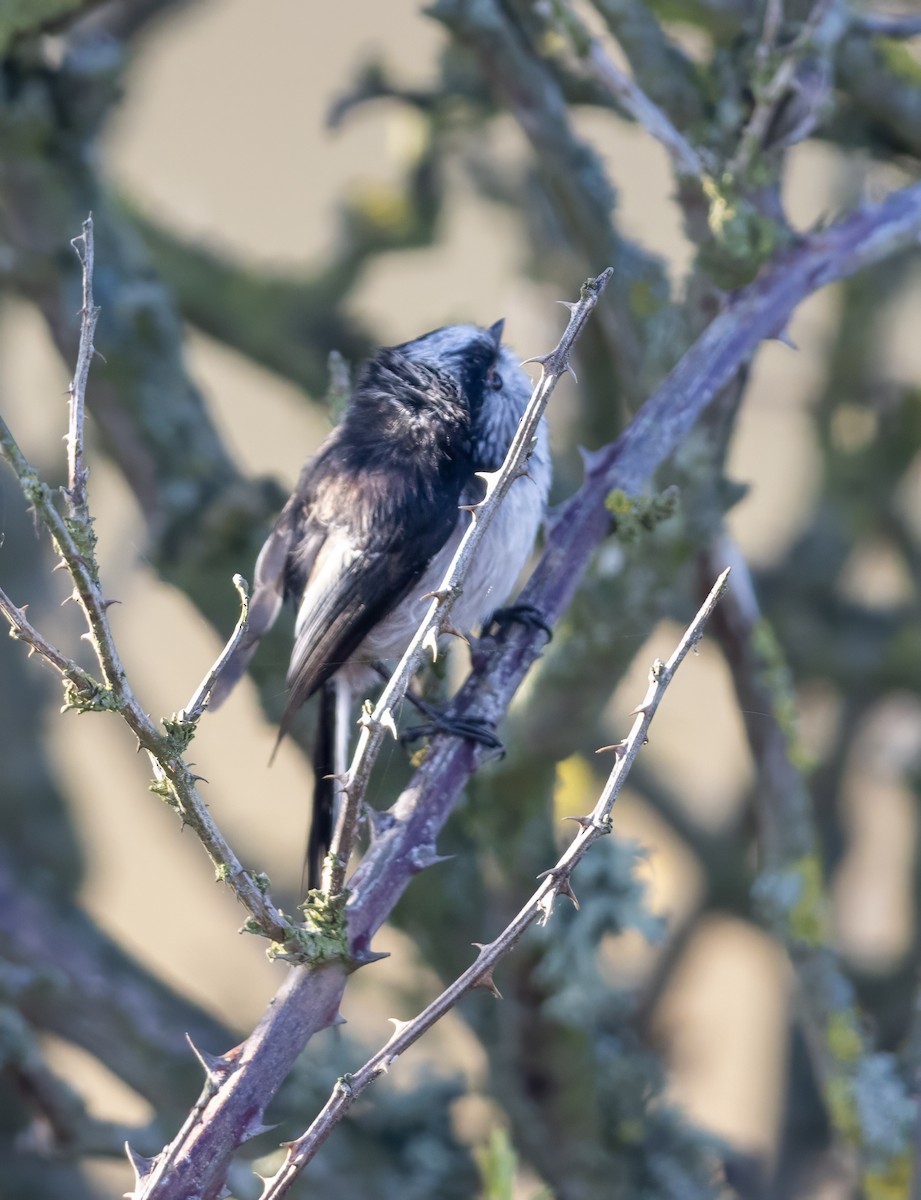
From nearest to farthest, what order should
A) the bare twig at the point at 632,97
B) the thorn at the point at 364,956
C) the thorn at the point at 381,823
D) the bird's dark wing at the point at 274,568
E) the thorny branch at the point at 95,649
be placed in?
the thorny branch at the point at 95,649, the thorn at the point at 364,956, the thorn at the point at 381,823, the bare twig at the point at 632,97, the bird's dark wing at the point at 274,568

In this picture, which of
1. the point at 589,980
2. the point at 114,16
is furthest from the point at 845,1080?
the point at 114,16

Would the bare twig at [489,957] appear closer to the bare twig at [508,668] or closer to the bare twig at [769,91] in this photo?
the bare twig at [508,668]

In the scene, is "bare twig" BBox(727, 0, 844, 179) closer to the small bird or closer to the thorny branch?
the small bird

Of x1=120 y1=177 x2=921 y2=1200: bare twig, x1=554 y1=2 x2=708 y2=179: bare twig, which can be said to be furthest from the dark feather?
x1=554 y1=2 x2=708 y2=179: bare twig

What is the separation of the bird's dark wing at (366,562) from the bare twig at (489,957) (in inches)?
46.3

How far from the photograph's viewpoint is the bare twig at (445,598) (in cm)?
167

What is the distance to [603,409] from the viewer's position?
4.51 m

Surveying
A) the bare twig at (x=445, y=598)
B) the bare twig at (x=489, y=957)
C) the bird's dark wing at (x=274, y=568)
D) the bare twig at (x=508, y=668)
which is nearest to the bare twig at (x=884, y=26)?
the bare twig at (x=508, y=668)

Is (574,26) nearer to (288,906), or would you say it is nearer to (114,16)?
(114,16)

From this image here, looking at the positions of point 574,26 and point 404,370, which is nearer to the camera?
point 574,26

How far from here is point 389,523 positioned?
281cm

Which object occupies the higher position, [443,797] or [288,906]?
[288,906]

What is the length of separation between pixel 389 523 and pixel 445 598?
1108mm

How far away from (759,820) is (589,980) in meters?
0.69
